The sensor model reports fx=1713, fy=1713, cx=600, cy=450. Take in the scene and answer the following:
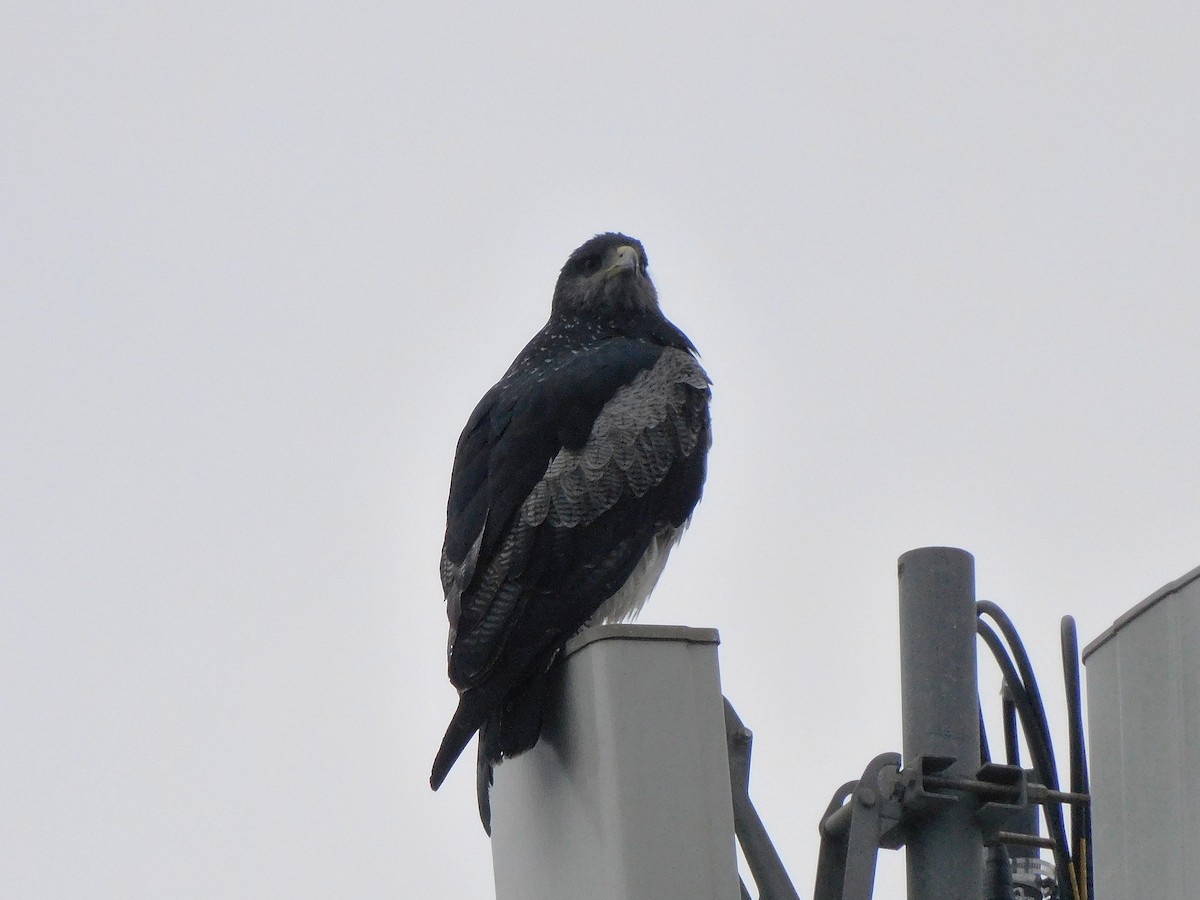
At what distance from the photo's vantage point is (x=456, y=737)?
185 inches

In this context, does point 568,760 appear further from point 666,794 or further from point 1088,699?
point 1088,699

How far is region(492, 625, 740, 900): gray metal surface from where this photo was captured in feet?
10.7

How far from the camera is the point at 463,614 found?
509 cm

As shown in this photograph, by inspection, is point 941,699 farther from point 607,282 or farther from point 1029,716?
point 607,282

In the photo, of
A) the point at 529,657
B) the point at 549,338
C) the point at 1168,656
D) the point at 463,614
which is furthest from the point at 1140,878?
the point at 549,338

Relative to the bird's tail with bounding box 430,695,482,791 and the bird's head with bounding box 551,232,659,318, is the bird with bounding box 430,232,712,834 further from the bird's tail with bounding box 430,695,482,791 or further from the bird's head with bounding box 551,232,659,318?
the bird's head with bounding box 551,232,659,318

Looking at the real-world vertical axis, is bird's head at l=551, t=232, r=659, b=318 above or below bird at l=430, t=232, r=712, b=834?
above

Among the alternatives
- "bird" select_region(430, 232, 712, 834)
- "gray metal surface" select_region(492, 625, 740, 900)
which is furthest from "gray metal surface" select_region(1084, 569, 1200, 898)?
"bird" select_region(430, 232, 712, 834)

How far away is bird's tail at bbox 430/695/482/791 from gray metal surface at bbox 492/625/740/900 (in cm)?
81

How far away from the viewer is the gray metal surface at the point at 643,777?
3.26 m

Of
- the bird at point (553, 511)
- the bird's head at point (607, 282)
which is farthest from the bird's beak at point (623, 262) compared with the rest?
the bird at point (553, 511)

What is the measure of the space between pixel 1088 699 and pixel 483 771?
2.10 metres

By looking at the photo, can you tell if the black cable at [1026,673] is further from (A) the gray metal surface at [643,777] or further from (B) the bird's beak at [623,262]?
(B) the bird's beak at [623,262]

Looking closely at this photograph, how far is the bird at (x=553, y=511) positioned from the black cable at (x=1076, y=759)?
4.29 ft
